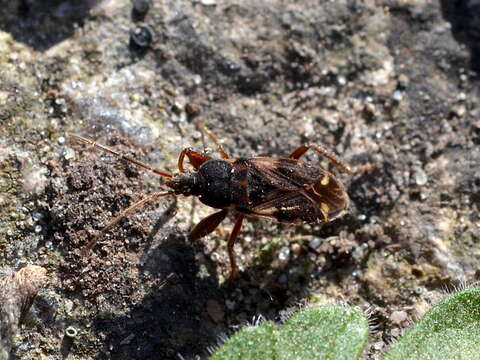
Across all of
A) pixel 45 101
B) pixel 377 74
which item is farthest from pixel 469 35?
pixel 45 101

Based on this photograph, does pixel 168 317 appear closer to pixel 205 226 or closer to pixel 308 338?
pixel 205 226

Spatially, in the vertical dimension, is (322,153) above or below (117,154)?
above

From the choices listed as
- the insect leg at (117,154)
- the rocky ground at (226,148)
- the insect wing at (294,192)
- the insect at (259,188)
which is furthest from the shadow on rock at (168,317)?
the insect wing at (294,192)

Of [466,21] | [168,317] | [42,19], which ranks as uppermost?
[466,21]

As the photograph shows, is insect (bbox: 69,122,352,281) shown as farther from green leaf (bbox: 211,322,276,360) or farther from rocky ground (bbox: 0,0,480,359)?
green leaf (bbox: 211,322,276,360)

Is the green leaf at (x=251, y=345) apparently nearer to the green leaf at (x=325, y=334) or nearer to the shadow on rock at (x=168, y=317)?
the green leaf at (x=325, y=334)

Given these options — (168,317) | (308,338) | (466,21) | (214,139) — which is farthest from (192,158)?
(466,21)

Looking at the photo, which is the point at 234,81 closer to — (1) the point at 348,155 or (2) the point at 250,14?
(2) the point at 250,14
